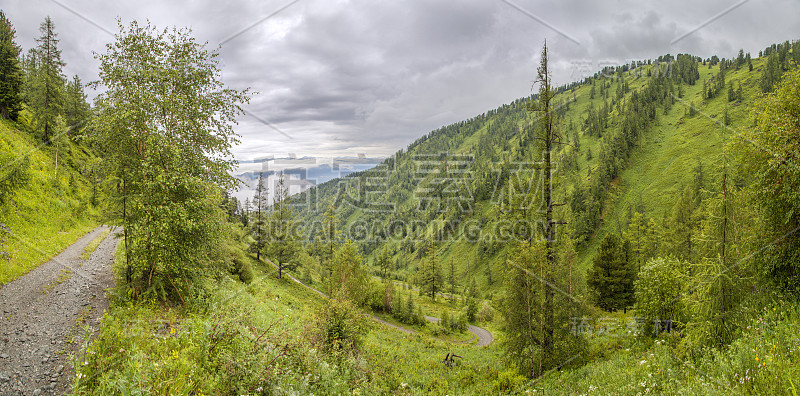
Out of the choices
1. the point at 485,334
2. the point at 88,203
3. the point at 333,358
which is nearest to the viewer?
the point at 333,358

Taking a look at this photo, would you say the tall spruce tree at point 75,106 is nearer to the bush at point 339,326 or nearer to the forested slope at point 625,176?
the forested slope at point 625,176

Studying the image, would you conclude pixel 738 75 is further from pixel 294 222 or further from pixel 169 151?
pixel 169 151

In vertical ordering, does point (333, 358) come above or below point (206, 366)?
below

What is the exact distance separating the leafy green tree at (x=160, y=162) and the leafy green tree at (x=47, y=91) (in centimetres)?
4833

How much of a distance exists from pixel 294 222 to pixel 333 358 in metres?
42.3

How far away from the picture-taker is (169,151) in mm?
11609

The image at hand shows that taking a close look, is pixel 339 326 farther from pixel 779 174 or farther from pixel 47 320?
pixel 779 174

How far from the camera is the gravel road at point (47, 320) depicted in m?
6.89

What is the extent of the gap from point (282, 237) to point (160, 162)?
3888 centimetres

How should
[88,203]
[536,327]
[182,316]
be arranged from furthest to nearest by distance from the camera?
[88,203] < [536,327] < [182,316]

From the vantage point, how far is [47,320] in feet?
30.9

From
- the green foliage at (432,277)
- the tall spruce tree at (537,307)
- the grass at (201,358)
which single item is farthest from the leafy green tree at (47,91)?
the green foliage at (432,277)

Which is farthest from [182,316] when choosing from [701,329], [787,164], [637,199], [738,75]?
[738,75]

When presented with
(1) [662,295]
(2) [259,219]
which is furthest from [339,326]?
(2) [259,219]
